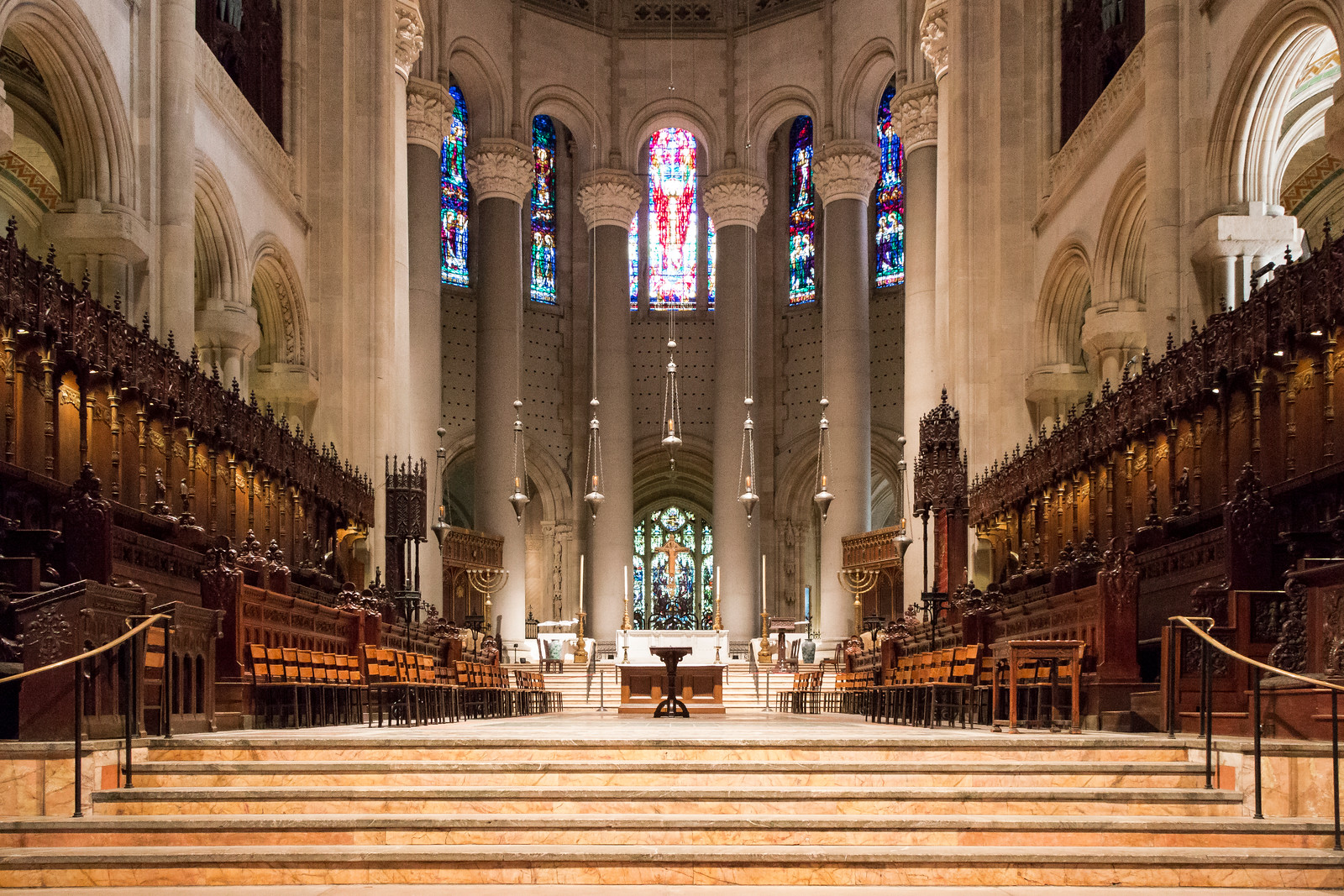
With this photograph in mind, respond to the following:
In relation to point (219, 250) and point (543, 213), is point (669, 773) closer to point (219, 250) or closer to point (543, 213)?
point (219, 250)

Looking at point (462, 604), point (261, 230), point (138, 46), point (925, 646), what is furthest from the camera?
point (462, 604)

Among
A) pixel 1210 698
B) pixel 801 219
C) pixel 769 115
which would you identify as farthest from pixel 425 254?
pixel 1210 698

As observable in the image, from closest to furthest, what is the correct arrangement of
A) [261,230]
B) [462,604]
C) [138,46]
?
[138,46], [261,230], [462,604]

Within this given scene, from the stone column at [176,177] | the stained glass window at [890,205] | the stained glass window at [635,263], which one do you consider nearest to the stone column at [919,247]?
the stained glass window at [890,205]

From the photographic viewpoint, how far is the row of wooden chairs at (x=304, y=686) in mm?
10586

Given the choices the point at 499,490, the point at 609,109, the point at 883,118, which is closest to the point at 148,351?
the point at 499,490

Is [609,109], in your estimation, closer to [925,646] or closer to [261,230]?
[261,230]

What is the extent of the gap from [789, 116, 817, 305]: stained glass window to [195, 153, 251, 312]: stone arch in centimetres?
1804

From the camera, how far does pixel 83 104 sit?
46.1 feet

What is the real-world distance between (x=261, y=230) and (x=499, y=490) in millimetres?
10777

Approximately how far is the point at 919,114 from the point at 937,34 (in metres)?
3.03

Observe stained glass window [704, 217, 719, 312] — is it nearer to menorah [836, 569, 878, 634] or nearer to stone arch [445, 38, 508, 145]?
stone arch [445, 38, 508, 145]

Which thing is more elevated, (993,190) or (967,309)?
(993,190)

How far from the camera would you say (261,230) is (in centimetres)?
2030
